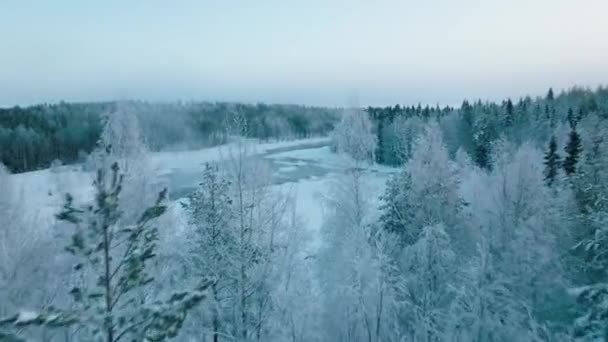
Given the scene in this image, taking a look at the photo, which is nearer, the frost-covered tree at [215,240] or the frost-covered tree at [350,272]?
the frost-covered tree at [215,240]

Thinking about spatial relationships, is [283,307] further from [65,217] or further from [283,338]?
[65,217]

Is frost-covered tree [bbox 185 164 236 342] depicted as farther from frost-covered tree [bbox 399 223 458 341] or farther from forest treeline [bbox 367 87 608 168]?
forest treeline [bbox 367 87 608 168]

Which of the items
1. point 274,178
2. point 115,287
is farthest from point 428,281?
point 274,178

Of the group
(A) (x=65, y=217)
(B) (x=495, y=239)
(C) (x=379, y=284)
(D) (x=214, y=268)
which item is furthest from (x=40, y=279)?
(B) (x=495, y=239)

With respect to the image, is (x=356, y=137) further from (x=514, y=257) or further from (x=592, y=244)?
(x=592, y=244)

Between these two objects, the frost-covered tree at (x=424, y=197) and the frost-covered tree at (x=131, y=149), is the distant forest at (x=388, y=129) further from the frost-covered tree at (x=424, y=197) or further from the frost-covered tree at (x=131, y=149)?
the frost-covered tree at (x=131, y=149)

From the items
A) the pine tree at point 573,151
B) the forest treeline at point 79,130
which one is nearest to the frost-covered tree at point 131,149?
the forest treeline at point 79,130
